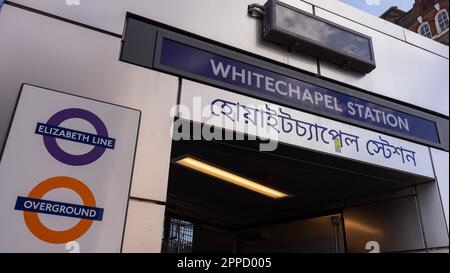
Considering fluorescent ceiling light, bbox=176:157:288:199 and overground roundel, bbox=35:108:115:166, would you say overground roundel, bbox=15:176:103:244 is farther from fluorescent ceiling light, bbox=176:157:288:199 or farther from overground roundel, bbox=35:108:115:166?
fluorescent ceiling light, bbox=176:157:288:199

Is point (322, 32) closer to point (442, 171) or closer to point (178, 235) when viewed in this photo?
point (442, 171)

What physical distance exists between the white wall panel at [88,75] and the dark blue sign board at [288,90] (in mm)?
322

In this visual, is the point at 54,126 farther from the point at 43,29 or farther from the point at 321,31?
the point at 321,31

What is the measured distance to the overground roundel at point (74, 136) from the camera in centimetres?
243

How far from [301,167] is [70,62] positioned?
238cm

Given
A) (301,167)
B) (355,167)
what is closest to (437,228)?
(355,167)

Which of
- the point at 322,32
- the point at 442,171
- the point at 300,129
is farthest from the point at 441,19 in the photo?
the point at 300,129

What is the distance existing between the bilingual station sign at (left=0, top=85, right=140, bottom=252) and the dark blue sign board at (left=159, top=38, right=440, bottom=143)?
74cm

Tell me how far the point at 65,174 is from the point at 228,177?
2350 mm

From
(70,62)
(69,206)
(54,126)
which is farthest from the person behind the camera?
(70,62)

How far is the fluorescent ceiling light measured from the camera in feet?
12.9

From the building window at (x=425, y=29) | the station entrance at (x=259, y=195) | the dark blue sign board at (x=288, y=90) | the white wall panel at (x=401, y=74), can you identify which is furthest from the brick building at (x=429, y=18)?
the dark blue sign board at (x=288, y=90)

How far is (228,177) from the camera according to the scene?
4.51 m
